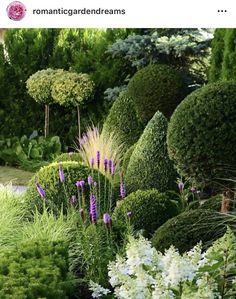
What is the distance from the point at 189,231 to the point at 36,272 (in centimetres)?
119

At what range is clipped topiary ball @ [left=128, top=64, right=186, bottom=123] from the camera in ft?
31.3

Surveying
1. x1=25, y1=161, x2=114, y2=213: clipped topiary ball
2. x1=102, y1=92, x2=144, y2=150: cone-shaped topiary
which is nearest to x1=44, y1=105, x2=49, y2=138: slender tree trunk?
x1=102, y1=92, x2=144, y2=150: cone-shaped topiary

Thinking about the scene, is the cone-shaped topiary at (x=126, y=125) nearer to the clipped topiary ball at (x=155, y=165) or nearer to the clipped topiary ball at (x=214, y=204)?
the clipped topiary ball at (x=155, y=165)

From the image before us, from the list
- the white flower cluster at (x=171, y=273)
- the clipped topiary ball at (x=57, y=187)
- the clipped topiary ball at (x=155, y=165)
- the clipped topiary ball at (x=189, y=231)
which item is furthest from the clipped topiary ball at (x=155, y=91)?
the white flower cluster at (x=171, y=273)

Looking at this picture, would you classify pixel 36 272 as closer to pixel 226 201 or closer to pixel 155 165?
pixel 226 201

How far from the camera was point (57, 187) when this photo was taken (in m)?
6.47

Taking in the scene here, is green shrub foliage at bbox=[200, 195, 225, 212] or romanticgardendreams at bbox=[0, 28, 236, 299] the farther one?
green shrub foliage at bbox=[200, 195, 225, 212]

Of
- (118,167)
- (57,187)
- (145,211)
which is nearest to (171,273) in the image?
(145,211)

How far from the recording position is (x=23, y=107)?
41.8 feet

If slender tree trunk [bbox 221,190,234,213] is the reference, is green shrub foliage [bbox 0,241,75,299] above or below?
below

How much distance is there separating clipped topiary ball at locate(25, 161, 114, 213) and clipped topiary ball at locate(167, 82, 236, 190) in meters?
1.17

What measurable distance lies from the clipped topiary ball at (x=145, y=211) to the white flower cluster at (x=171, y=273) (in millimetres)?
2016

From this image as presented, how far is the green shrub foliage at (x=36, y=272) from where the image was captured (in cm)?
418

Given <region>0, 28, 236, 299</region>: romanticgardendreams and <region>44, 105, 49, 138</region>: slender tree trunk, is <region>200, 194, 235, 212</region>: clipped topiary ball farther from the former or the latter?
<region>44, 105, 49, 138</region>: slender tree trunk
